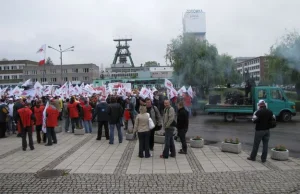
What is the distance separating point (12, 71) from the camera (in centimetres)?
9300

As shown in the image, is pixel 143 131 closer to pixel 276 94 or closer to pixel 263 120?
pixel 263 120

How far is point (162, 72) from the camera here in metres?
103

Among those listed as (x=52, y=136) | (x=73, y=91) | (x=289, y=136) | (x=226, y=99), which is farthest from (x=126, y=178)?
(x=73, y=91)

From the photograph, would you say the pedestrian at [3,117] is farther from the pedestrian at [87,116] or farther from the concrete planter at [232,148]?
the concrete planter at [232,148]

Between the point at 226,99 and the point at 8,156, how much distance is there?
44.6 feet

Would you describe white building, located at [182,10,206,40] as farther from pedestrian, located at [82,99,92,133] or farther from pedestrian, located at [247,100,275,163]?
pedestrian, located at [247,100,275,163]

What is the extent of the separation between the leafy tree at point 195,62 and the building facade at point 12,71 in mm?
61804

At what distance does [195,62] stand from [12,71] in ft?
236

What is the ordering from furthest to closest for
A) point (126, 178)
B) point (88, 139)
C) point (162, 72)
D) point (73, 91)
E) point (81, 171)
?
1. point (162, 72)
2. point (73, 91)
3. point (88, 139)
4. point (81, 171)
5. point (126, 178)

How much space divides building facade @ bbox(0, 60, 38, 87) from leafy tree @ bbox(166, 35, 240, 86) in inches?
2433

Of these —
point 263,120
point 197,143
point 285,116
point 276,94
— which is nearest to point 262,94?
point 276,94

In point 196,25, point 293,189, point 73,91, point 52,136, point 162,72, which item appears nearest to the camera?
point 293,189

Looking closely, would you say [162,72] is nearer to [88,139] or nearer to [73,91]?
[73,91]

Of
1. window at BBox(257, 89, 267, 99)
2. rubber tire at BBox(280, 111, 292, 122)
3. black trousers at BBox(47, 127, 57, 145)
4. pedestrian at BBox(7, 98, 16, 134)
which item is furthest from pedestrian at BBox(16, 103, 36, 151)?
rubber tire at BBox(280, 111, 292, 122)
